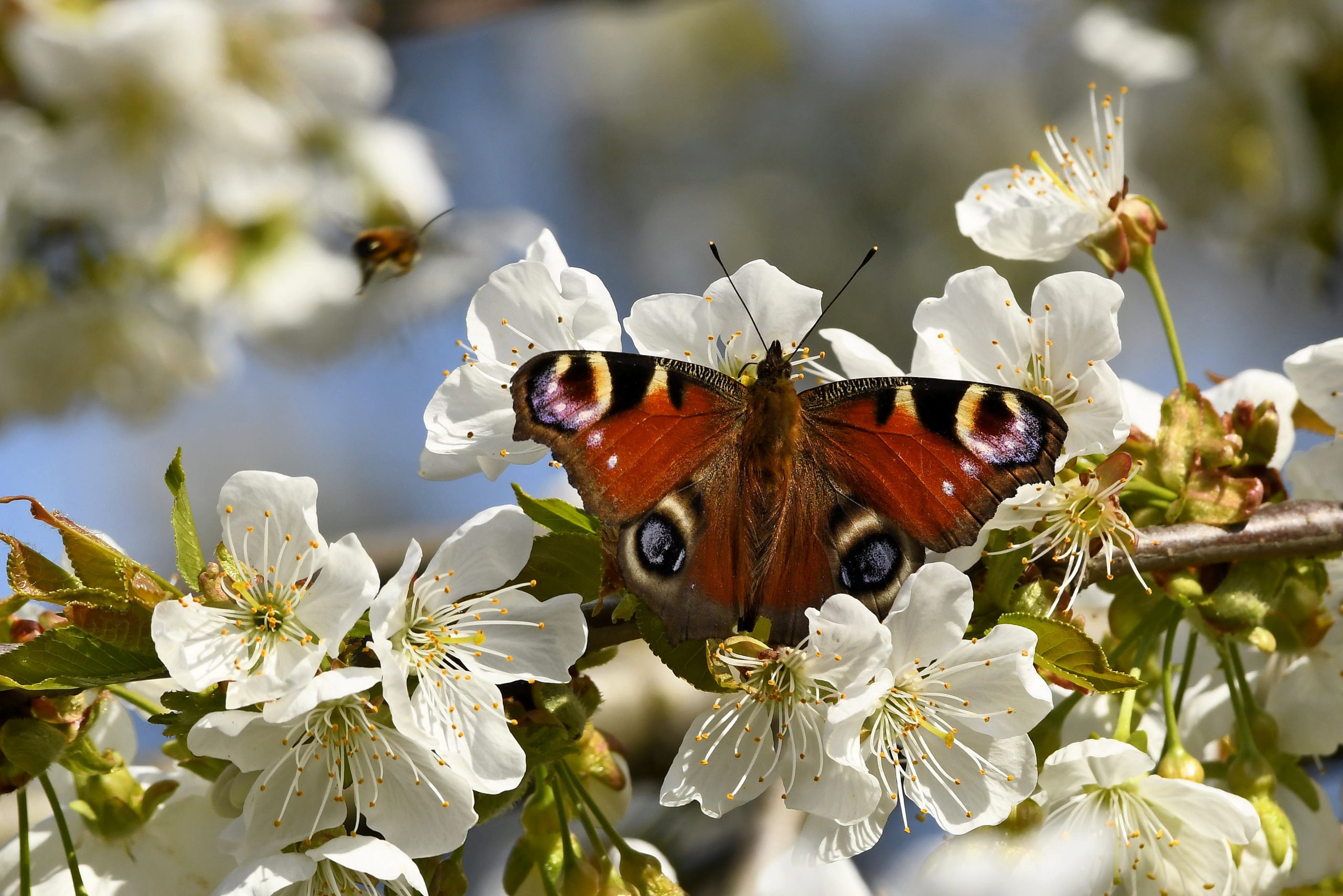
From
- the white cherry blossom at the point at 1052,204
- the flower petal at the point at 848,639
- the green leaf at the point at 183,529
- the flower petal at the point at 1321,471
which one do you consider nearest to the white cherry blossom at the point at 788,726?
the flower petal at the point at 848,639

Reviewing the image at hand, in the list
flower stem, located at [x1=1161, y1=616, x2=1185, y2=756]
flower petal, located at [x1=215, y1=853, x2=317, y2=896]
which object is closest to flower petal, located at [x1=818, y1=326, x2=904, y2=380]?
flower stem, located at [x1=1161, y1=616, x2=1185, y2=756]

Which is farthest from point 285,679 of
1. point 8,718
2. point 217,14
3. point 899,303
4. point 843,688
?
point 899,303

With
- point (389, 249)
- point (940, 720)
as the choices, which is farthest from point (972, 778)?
point (389, 249)

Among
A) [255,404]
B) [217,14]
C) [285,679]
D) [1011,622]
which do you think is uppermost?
[217,14]

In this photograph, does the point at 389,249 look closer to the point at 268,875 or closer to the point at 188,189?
the point at 188,189

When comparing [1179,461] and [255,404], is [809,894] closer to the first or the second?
[1179,461]

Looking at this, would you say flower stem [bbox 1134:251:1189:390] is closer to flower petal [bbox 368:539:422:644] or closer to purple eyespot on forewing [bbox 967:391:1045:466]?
purple eyespot on forewing [bbox 967:391:1045:466]

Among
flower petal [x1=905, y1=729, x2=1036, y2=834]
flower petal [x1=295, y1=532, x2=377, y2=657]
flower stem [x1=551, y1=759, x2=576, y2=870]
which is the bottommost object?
flower stem [x1=551, y1=759, x2=576, y2=870]
